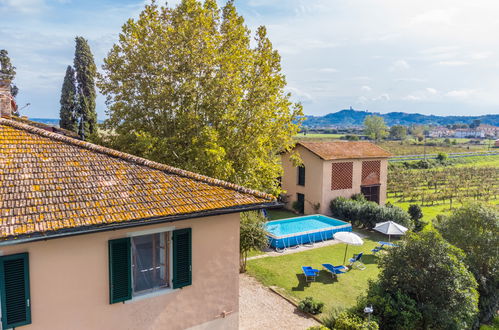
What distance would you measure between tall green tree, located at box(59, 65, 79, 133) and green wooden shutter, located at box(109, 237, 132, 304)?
1207 inches

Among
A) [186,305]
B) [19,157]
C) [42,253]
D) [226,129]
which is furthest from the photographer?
[226,129]

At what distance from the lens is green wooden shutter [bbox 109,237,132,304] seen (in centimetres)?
812

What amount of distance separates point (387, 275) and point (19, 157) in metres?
12.2

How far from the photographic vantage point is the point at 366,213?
27.1 metres

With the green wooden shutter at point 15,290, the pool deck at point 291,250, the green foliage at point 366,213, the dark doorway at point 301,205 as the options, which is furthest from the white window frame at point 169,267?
the dark doorway at point 301,205

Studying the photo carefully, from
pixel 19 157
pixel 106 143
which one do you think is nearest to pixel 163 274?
pixel 19 157

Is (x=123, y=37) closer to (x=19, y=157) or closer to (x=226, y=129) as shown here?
(x=226, y=129)

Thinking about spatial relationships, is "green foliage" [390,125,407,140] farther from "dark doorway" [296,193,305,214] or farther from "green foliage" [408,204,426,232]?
"green foliage" [408,204,426,232]

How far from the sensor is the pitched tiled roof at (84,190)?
23.4 feet

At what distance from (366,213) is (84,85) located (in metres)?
29.2

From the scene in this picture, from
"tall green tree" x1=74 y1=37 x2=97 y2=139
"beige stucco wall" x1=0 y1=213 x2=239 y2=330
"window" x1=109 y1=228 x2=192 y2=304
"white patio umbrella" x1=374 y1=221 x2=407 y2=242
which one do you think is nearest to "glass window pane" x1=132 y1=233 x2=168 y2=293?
"window" x1=109 y1=228 x2=192 y2=304

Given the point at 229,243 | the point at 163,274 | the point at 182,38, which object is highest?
the point at 182,38

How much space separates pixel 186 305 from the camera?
9.27m

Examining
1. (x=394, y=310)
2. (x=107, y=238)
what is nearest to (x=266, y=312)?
(x=394, y=310)
